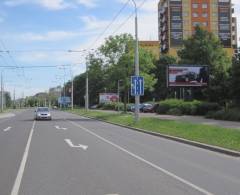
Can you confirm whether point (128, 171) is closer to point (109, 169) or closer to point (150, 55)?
point (109, 169)

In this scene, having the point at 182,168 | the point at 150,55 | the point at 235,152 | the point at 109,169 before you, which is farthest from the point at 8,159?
the point at 150,55

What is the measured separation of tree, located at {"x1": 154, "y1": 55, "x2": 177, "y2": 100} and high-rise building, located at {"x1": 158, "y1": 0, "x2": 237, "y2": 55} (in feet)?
122

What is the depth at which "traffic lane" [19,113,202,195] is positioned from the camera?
1011 cm

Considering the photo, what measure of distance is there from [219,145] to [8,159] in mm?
8189

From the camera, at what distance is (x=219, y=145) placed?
19844 mm

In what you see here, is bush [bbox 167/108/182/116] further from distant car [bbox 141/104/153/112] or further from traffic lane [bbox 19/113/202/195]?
traffic lane [bbox 19/113/202/195]

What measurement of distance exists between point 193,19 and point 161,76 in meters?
45.1

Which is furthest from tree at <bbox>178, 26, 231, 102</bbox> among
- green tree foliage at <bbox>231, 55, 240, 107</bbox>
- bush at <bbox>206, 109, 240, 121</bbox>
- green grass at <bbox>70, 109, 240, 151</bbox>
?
green grass at <bbox>70, 109, 240, 151</bbox>

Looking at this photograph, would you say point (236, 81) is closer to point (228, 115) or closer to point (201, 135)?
point (228, 115)

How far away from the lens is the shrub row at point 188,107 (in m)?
51.1

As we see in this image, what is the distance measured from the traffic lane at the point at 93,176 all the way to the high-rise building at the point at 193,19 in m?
128

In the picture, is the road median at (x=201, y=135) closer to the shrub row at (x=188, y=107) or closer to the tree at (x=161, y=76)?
the shrub row at (x=188, y=107)

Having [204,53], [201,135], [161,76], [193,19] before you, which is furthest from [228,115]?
[193,19]

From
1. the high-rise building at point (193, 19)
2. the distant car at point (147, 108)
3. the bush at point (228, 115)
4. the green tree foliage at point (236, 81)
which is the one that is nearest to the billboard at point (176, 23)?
the high-rise building at point (193, 19)
